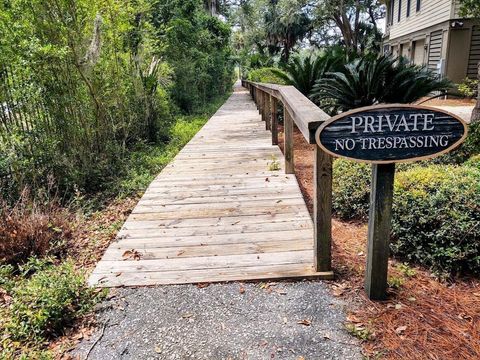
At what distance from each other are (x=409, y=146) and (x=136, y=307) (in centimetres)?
183

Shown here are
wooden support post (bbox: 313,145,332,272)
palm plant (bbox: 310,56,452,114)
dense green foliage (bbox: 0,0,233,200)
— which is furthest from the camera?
palm plant (bbox: 310,56,452,114)

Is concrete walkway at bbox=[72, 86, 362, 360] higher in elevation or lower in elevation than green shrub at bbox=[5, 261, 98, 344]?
lower

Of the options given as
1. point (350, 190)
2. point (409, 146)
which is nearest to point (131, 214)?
point (350, 190)

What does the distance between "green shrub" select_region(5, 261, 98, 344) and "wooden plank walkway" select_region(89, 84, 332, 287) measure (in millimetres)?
205

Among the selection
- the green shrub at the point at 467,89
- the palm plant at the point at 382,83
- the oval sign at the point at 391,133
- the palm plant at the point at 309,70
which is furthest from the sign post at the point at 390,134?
the palm plant at the point at 309,70

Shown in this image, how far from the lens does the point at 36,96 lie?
13.7 feet

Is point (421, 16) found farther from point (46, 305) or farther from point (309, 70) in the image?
point (46, 305)

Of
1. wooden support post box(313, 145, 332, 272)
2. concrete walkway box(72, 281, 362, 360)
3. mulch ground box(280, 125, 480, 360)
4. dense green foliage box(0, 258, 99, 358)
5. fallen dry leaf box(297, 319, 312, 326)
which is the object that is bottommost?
mulch ground box(280, 125, 480, 360)

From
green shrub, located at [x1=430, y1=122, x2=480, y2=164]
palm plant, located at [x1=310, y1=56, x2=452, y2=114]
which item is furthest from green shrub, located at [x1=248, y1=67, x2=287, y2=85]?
green shrub, located at [x1=430, y1=122, x2=480, y2=164]

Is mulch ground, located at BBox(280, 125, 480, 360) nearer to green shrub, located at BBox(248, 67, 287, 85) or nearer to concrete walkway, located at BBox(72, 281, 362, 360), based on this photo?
concrete walkway, located at BBox(72, 281, 362, 360)

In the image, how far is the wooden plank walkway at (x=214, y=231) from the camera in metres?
2.70

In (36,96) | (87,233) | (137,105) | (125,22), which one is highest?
(125,22)

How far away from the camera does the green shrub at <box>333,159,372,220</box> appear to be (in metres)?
3.69

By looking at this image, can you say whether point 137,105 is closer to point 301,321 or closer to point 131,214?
point 131,214
